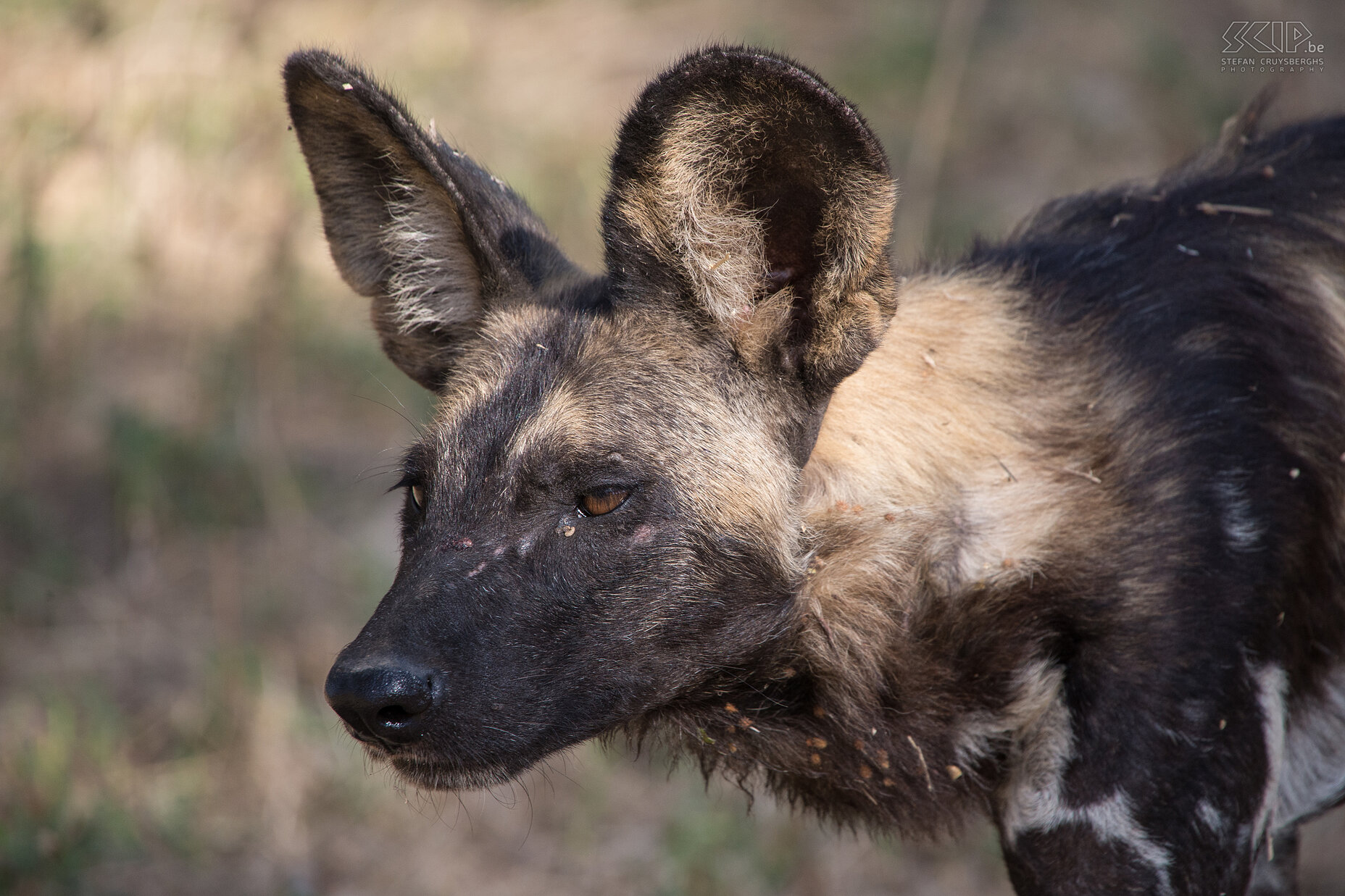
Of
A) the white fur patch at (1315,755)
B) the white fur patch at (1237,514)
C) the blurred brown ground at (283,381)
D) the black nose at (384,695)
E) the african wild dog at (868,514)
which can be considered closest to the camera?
the black nose at (384,695)

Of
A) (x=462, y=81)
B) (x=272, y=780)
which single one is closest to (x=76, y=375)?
(x=272, y=780)

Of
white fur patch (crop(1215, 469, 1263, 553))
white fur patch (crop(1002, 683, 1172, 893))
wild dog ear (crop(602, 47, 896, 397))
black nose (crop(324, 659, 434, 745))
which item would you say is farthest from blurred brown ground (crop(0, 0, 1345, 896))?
black nose (crop(324, 659, 434, 745))

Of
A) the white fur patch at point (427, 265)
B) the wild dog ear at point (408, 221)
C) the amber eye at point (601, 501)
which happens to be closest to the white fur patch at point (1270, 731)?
the amber eye at point (601, 501)

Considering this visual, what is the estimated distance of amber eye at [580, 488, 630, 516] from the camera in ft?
8.16

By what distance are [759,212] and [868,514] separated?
69 centimetres

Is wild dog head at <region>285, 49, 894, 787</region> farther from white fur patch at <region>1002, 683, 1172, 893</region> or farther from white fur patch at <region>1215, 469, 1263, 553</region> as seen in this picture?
white fur patch at <region>1215, 469, 1263, 553</region>

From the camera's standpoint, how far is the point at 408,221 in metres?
3.11

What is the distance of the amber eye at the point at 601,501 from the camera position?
249cm

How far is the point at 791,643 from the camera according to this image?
2645 millimetres

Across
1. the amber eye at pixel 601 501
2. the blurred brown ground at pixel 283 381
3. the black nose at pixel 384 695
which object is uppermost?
the amber eye at pixel 601 501

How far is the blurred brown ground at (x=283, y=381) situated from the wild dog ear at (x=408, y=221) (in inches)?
42.8

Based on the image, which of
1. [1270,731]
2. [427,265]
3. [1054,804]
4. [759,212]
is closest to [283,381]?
[427,265]

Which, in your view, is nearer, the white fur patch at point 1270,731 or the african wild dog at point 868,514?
the african wild dog at point 868,514

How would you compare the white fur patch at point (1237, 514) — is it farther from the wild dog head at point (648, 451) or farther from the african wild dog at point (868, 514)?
the wild dog head at point (648, 451)
